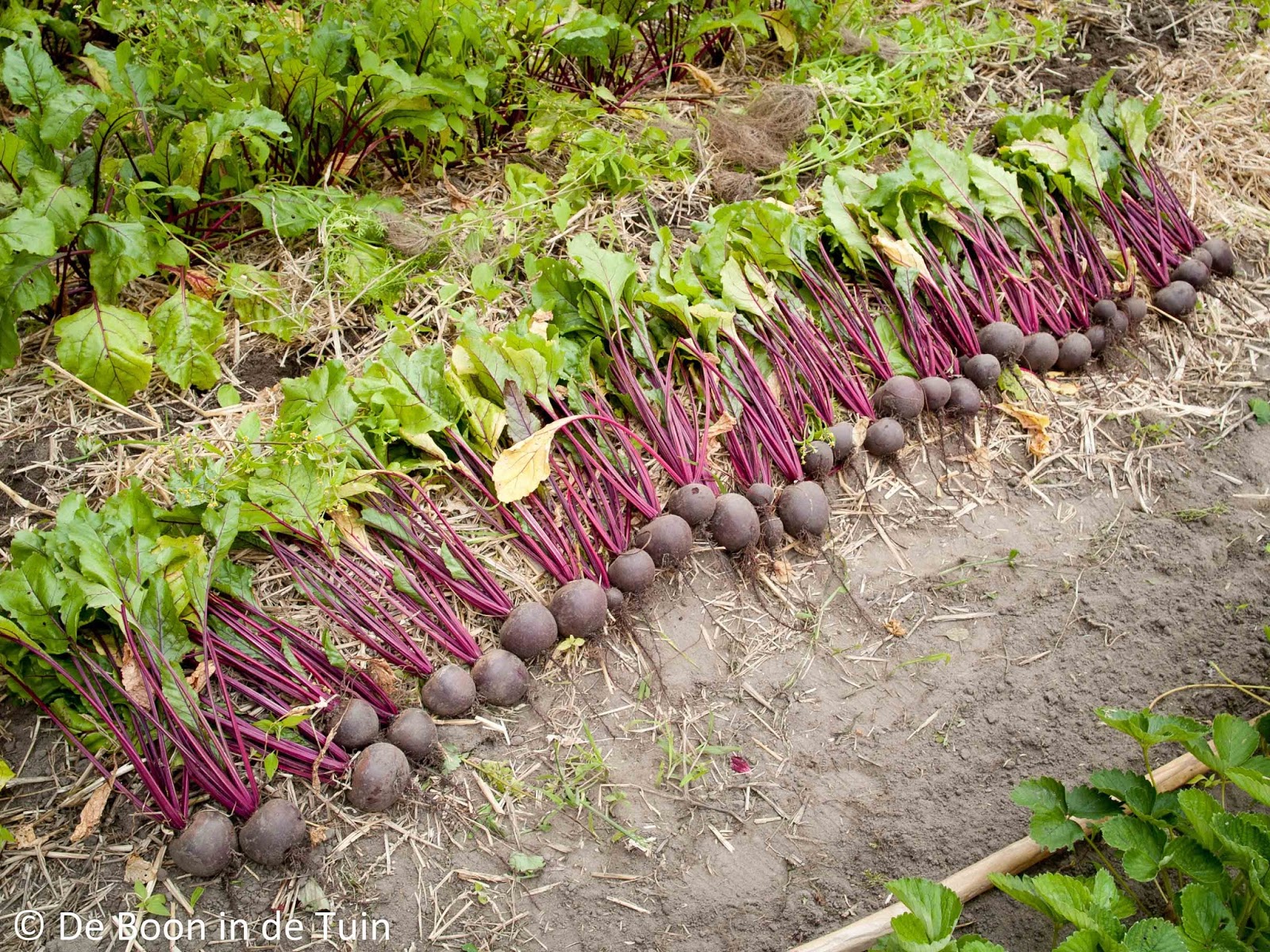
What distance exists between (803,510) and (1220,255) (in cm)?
254

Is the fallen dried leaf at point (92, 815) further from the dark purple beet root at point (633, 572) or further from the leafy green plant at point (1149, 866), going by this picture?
the leafy green plant at point (1149, 866)

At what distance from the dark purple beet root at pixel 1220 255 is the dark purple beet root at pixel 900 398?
5.80 feet

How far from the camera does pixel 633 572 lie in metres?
3.08

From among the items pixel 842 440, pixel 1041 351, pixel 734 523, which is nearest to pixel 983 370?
pixel 1041 351

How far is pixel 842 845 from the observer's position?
272 centimetres

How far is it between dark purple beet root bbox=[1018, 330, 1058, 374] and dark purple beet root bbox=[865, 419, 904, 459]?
2.50ft

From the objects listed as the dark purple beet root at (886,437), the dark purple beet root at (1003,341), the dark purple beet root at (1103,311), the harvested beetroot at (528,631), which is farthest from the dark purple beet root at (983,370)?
the harvested beetroot at (528,631)

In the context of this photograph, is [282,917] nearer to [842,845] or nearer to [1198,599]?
[842,845]

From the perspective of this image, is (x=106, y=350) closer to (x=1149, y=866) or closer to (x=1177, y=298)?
(x=1149, y=866)

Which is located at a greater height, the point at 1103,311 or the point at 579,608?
the point at 1103,311

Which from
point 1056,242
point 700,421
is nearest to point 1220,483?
point 1056,242

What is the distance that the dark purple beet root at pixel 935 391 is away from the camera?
3.72 m

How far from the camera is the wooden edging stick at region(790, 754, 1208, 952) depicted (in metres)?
2.39

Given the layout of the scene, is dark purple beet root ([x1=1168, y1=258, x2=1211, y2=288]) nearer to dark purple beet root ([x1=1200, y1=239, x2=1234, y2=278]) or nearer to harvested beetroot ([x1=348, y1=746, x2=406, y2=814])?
dark purple beet root ([x1=1200, y1=239, x2=1234, y2=278])
